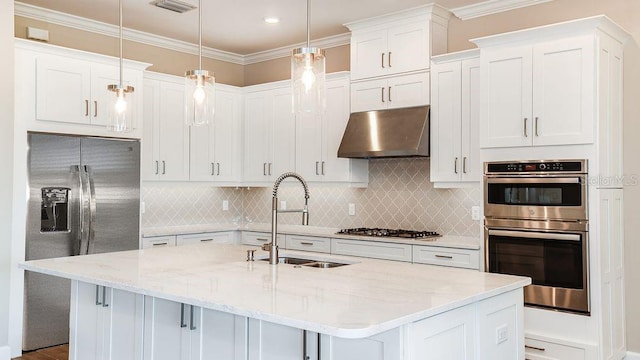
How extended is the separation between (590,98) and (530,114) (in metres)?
0.41

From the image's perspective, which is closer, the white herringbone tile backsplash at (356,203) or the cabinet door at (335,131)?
the white herringbone tile backsplash at (356,203)

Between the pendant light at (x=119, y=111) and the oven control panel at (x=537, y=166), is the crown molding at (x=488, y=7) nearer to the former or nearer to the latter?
the oven control panel at (x=537, y=166)

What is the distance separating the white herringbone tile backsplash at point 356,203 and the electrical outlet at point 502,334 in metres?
2.28

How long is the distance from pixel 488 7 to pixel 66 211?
154 inches

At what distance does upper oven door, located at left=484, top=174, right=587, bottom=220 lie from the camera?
3.81 meters

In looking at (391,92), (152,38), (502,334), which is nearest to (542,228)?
(502,334)

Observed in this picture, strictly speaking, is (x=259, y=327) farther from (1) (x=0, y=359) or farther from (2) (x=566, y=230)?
(1) (x=0, y=359)

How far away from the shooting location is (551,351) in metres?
3.94

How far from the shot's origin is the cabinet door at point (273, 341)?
229 centimetres

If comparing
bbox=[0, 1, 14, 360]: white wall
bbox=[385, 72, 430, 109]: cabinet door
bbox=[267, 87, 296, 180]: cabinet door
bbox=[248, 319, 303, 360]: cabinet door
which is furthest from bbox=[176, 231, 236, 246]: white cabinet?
bbox=[248, 319, 303, 360]: cabinet door

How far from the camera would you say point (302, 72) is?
110 inches

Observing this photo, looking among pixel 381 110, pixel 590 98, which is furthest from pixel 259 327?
pixel 381 110

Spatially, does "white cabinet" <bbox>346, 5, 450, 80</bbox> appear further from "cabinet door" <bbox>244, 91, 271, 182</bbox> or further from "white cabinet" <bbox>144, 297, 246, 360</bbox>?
"white cabinet" <bbox>144, 297, 246, 360</bbox>

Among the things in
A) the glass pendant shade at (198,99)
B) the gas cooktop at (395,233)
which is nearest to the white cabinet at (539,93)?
the gas cooktop at (395,233)
